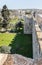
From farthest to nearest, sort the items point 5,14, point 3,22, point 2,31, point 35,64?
point 5,14 < point 3,22 < point 2,31 < point 35,64

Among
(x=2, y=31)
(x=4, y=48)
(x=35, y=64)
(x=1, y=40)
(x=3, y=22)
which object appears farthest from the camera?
(x=3, y=22)

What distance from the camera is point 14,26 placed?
2953 centimetres

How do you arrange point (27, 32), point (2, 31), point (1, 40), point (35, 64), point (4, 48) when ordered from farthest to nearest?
point (2, 31)
point (27, 32)
point (1, 40)
point (4, 48)
point (35, 64)

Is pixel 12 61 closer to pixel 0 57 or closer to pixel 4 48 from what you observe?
pixel 0 57

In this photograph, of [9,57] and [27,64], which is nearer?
[27,64]

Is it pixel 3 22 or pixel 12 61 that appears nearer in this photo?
pixel 12 61

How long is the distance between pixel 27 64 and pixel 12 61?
12 cm

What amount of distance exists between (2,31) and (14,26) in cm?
408

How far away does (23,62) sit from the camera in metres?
1.52

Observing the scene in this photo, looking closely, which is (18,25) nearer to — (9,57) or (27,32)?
(27,32)

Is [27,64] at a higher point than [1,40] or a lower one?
higher

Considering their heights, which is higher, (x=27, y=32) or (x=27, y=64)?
(x=27, y=64)

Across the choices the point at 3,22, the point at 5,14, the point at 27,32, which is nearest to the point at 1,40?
the point at 27,32
